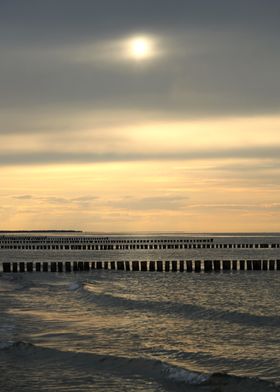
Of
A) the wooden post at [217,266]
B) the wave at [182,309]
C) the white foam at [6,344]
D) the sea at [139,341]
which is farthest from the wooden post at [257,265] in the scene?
the white foam at [6,344]

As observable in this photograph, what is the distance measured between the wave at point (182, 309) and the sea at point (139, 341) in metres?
0.04

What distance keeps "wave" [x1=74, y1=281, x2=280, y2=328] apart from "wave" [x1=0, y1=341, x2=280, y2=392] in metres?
7.58

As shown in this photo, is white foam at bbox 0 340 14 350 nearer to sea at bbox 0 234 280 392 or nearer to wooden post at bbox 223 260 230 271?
sea at bbox 0 234 280 392

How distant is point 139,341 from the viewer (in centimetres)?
1800

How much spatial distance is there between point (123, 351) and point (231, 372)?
11.1 ft

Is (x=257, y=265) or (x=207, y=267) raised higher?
(x=257, y=265)

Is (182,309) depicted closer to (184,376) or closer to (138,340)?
(138,340)

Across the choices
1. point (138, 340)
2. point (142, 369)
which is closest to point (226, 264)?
point (138, 340)

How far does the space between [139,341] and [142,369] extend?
346 centimetres

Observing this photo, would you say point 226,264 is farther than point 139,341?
Yes

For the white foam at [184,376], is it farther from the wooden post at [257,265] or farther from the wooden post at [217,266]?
the wooden post at [257,265]

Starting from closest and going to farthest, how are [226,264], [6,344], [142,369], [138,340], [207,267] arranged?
[142,369]
[6,344]
[138,340]
[207,267]
[226,264]

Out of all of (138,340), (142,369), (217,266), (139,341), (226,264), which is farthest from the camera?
(226,264)

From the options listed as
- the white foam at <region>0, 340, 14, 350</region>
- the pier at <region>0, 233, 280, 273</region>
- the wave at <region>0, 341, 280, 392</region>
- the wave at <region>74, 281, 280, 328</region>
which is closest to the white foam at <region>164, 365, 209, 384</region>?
the wave at <region>0, 341, 280, 392</region>
